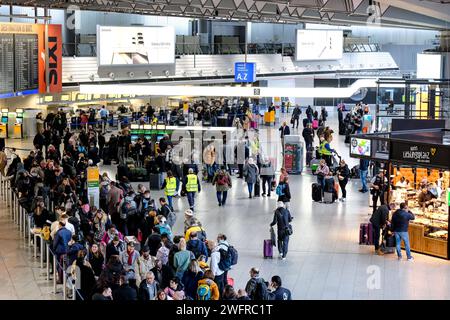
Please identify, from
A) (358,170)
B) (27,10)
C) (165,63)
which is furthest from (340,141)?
(27,10)

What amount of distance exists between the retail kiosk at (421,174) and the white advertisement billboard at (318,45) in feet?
85.1

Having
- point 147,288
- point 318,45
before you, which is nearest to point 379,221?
point 147,288

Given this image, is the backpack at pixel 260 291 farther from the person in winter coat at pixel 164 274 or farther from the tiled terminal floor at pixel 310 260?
the tiled terminal floor at pixel 310 260

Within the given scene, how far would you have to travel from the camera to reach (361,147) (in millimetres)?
18562

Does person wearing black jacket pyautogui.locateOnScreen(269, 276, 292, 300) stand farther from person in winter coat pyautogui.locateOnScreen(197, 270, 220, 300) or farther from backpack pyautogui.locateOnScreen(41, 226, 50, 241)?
backpack pyautogui.locateOnScreen(41, 226, 50, 241)

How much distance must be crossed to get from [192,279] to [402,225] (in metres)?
5.95

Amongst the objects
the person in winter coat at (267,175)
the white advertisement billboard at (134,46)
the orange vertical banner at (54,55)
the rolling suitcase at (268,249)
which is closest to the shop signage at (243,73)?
A: the white advertisement billboard at (134,46)

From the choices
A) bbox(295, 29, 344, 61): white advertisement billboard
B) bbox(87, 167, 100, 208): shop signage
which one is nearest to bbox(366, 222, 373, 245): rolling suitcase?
bbox(87, 167, 100, 208): shop signage

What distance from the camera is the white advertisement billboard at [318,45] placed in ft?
149

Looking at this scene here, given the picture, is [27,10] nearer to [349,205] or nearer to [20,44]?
[20,44]

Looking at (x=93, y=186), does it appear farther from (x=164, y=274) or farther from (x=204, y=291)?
(x=204, y=291)

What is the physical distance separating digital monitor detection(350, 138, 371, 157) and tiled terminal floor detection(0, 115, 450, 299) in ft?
6.13

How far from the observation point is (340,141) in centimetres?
3881

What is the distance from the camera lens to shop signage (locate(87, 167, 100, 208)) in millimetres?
19516
